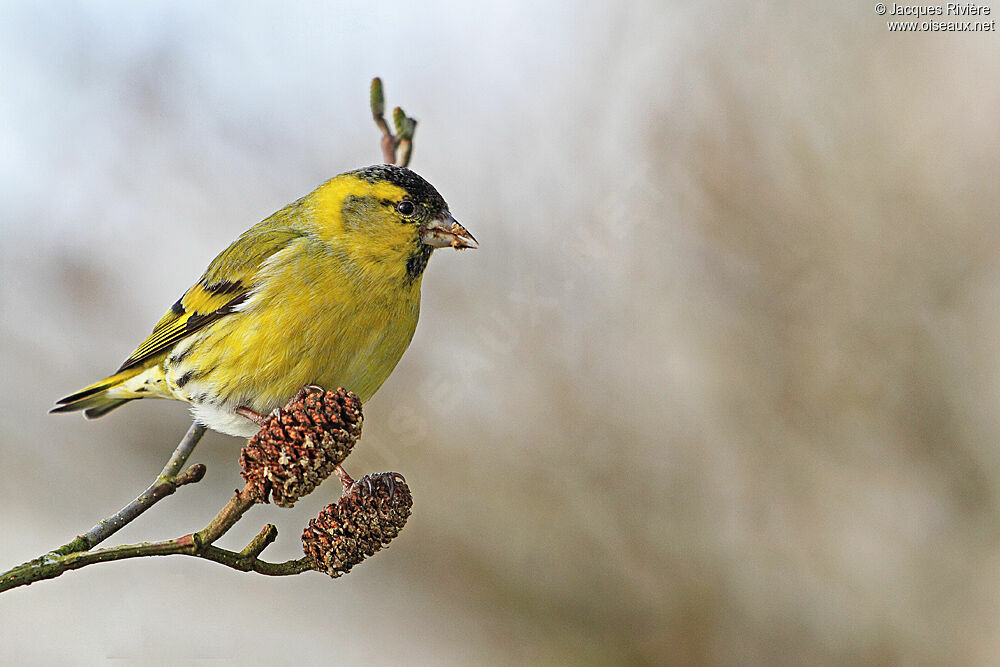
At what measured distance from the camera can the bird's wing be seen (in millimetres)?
1920

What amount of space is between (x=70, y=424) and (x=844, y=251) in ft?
11.8

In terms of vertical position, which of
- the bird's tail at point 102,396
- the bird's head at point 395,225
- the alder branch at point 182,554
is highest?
the bird's head at point 395,225

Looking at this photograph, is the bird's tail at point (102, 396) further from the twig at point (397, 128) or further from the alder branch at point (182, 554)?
the alder branch at point (182, 554)

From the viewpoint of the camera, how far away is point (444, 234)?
1.82 m

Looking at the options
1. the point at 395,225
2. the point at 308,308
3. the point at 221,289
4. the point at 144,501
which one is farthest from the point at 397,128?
the point at 144,501

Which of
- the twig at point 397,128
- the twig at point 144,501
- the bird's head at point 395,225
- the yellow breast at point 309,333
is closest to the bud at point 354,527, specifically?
the twig at point 144,501

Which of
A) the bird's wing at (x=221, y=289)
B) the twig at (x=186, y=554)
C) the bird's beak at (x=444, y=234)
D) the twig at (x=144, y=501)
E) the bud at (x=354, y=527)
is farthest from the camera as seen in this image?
the bird's wing at (x=221, y=289)

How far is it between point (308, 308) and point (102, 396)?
2.56 ft

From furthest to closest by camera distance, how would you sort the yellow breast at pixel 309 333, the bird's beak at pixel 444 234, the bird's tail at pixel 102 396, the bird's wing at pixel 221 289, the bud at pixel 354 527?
the bird's tail at pixel 102 396
the bird's wing at pixel 221 289
the bird's beak at pixel 444 234
the yellow breast at pixel 309 333
the bud at pixel 354 527

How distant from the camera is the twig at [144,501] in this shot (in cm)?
119

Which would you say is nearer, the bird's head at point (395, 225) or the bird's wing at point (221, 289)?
the bird's head at point (395, 225)

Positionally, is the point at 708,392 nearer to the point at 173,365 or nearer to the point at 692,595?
the point at 692,595

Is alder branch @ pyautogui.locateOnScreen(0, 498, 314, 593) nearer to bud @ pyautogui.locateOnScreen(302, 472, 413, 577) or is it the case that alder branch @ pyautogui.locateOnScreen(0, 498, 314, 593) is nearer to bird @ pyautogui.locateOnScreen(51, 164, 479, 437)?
bud @ pyautogui.locateOnScreen(302, 472, 413, 577)

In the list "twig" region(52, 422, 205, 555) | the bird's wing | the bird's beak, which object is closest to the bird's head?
the bird's beak
